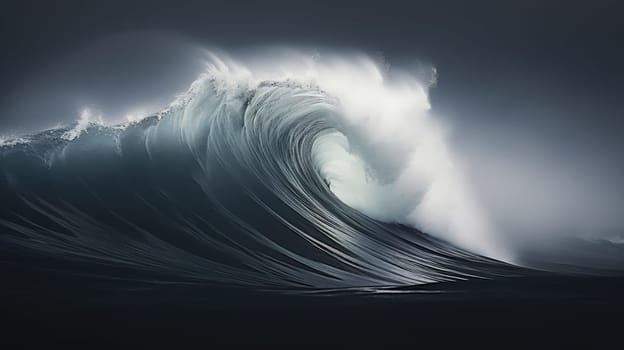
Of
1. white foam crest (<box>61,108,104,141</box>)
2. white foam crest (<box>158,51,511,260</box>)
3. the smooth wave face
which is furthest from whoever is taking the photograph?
white foam crest (<box>158,51,511,260</box>)

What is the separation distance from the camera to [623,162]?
2105 cm

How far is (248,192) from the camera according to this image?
6.64 meters

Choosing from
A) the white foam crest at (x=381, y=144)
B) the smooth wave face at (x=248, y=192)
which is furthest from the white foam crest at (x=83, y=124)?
the white foam crest at (x=381, y=144)

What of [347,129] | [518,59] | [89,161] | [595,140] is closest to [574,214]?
[595,140]

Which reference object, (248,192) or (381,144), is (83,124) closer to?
(248,192)

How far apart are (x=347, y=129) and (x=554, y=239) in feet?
17.3

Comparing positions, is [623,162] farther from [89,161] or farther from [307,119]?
[89,161]

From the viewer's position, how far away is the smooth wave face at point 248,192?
440cm

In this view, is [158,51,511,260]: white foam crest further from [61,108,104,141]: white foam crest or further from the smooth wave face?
[61,108,104,141]: white foam crest

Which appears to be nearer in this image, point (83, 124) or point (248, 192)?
point (248, 192)

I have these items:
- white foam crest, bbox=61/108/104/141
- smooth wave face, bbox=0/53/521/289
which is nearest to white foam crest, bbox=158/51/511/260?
smooth wave face, bbox=0/53/521/289

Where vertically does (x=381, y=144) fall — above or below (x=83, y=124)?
above

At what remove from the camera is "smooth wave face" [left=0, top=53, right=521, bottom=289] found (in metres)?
4.40

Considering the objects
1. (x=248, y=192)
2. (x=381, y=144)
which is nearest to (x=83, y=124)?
(x=248, y=192)
